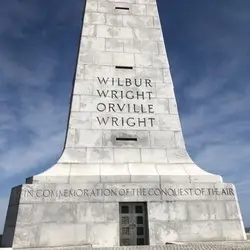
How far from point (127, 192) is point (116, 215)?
70 centimetres

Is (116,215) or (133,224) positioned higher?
(116,215)

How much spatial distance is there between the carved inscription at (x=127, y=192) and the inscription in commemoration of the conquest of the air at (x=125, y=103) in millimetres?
2359

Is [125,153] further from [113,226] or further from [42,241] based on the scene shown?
[42,241]

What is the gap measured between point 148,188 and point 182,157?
1882 mm

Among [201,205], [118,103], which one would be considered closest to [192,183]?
[201,205]

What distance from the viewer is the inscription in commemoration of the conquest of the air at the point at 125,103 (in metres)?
10.9

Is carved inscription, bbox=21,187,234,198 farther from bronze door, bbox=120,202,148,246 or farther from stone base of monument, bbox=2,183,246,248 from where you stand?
bronze door, bbox=120,202,148,246

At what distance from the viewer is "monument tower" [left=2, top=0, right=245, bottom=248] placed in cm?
883

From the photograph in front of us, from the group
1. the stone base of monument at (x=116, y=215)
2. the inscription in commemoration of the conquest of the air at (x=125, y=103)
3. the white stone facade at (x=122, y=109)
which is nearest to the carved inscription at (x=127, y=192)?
the stone base of monument at (x=116, y=215)

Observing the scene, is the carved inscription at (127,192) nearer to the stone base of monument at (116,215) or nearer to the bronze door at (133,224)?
the stone base of monument at (116,215)

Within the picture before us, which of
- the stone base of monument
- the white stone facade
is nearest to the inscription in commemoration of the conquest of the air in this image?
the white stone facade

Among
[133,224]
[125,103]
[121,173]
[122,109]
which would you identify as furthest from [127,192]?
[125,103]

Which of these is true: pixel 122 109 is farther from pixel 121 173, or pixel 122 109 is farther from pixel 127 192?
pixel 127 192

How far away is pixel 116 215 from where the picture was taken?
9039 millimetres
